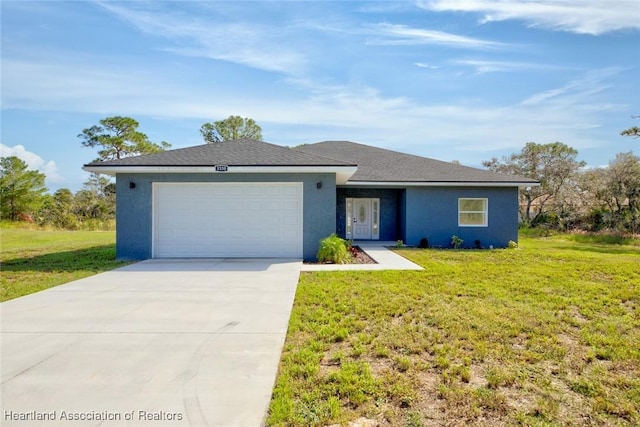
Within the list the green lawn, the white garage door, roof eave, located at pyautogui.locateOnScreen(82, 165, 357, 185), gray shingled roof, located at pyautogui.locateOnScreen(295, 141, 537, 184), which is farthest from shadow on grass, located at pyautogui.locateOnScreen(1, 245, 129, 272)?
gray shingled roof, located at pyautogui.locateOnScreen(295, 141, 537, 184)

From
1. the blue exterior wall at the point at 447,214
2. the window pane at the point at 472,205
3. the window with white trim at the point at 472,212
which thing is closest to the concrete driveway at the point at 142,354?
the blue exterior wall at the point at 447,214

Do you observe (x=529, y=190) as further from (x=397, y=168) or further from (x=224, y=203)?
(x=224, y=203)

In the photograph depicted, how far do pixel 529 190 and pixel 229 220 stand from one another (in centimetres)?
2471

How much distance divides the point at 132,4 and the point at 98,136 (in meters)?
25.1

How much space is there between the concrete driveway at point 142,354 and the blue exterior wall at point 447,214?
30.5ft

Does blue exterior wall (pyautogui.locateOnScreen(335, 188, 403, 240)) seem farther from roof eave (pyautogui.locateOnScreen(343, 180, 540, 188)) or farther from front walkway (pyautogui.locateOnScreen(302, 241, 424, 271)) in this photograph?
front walkway (pyautogui.locateOnScreen(302, 241, 424, 271))

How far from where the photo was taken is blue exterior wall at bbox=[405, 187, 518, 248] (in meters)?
15.1

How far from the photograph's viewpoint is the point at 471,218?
15.2 m

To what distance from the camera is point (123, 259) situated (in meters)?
10.9

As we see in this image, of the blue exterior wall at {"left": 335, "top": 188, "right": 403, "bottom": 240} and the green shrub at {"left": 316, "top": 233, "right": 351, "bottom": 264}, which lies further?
the blue exterior wall at {"left": 335, "top": 188, "right": 403, "bottom": 240}

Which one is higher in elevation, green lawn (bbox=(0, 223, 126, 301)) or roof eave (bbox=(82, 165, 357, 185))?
roof eave (bbox=(82, 165, 357, 185))

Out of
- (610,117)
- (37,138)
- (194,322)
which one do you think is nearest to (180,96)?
(37,138)

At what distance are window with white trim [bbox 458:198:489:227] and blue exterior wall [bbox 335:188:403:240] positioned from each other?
2972mm

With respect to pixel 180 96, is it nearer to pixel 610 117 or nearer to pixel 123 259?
pixel 123 259
